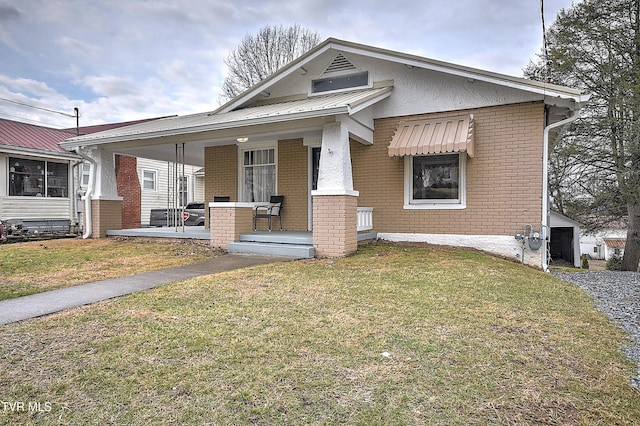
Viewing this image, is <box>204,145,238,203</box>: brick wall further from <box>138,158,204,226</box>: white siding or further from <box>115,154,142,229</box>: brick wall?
<box>138,158,204,226</box>: white siding

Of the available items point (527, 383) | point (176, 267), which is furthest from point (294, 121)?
point (527, 383)

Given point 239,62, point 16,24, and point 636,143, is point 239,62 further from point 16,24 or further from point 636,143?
point 636,143

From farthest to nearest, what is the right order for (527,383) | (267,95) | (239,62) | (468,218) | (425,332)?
(239,62), (267,95), (468,218), (425,332), (527,383)

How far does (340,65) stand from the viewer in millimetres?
10430

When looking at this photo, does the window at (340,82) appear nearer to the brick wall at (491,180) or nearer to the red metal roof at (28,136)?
the brick wall at (491,180)

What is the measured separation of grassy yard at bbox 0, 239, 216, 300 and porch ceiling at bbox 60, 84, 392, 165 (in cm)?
280

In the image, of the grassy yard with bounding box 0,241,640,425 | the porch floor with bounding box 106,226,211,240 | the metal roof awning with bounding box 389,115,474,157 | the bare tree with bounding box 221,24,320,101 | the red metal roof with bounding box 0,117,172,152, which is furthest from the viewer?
the bare tree with bounding box 221,24,320,101

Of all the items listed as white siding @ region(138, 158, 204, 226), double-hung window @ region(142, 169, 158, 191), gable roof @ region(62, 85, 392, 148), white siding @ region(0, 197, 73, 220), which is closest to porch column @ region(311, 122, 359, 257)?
gable roof @ region(62, 85, 392, 148)

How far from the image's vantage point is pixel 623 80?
1223 centimetres

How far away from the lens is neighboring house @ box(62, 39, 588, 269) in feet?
26.5

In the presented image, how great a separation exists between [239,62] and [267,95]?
16.9 meters

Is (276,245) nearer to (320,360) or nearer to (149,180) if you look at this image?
(320,360)

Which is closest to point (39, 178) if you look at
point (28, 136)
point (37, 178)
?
point (37, 178)

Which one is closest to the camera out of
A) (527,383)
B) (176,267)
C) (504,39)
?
(527,383)
